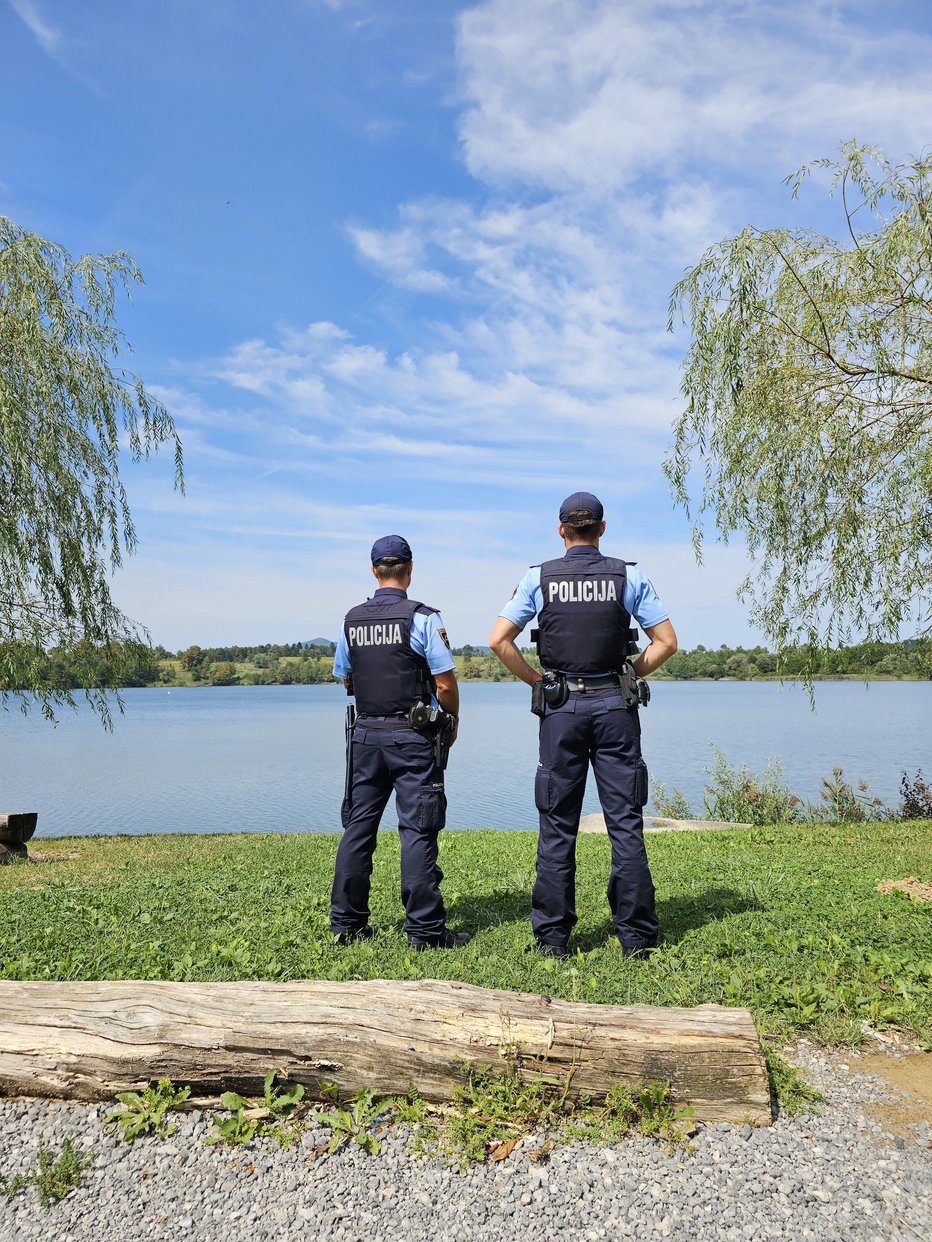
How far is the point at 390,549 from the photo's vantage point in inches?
206

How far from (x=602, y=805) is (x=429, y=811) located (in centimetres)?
103

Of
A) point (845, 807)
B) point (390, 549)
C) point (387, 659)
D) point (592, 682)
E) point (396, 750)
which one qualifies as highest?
point (390, 549)

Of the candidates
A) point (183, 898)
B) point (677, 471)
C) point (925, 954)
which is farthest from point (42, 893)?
point (677, 471)

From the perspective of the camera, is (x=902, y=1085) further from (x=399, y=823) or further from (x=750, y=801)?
(x=750, y=801)

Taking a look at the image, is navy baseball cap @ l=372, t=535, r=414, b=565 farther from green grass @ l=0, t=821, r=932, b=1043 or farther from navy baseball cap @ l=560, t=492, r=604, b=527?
green grass @ l=0, t=821, r=932, b=1043

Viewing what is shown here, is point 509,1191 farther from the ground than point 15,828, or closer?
farther from the ground

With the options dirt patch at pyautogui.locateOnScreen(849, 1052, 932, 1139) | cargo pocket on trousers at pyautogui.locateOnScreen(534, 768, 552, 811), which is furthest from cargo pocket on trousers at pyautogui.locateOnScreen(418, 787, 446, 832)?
dirt patch at pyautogui.locateOnScreen(849, 1052, 932, 1139)

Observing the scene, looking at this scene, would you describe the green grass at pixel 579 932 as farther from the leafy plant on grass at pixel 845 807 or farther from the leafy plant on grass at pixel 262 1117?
the leafy plant on grass at pixel 845 807

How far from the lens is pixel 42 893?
745 cm

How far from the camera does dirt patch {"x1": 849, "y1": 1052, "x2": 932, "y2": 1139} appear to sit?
10.9 feet

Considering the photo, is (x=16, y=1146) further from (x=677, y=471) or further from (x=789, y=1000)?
(x=677, y=471)

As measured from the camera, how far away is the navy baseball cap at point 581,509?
5.00 m

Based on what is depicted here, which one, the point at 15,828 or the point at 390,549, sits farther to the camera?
the point at 15,828

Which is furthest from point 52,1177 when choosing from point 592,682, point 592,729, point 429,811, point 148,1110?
point 592,682
